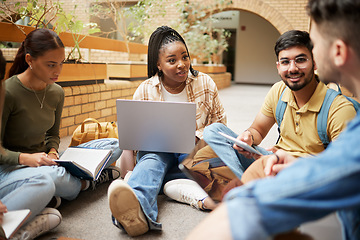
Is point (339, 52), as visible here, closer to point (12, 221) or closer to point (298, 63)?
point (298, 63)

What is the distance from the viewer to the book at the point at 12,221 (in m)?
1.26

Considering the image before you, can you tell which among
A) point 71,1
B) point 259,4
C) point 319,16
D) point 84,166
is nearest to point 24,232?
point 84,166

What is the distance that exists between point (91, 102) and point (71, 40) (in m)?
0.77

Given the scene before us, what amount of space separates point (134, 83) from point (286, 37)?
364 centimetres

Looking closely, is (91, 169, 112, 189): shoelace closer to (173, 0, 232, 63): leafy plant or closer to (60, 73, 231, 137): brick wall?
(60, 73, 231, 137): brick wall

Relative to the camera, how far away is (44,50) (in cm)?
182

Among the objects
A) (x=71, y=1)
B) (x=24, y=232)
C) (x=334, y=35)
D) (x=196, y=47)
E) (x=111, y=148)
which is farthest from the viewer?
(x=196, y=47)

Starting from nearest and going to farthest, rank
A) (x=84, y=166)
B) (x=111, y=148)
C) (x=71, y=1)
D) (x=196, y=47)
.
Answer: (x=84, y=166) < (x=111, y=148) < (x=71, y=1) < (x=196, y=47)

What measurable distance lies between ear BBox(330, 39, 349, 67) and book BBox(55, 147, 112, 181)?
1418 millimetres

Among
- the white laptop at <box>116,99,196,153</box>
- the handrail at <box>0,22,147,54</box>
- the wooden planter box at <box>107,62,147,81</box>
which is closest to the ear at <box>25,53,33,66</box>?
the white laptop at <box>116,99,196,153</box>

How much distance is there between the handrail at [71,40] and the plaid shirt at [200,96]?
5.53ft

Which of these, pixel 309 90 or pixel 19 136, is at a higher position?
pixel 309 90

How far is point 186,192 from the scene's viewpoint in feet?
6.72

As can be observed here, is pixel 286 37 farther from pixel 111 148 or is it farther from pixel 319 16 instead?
pixel 111 148
